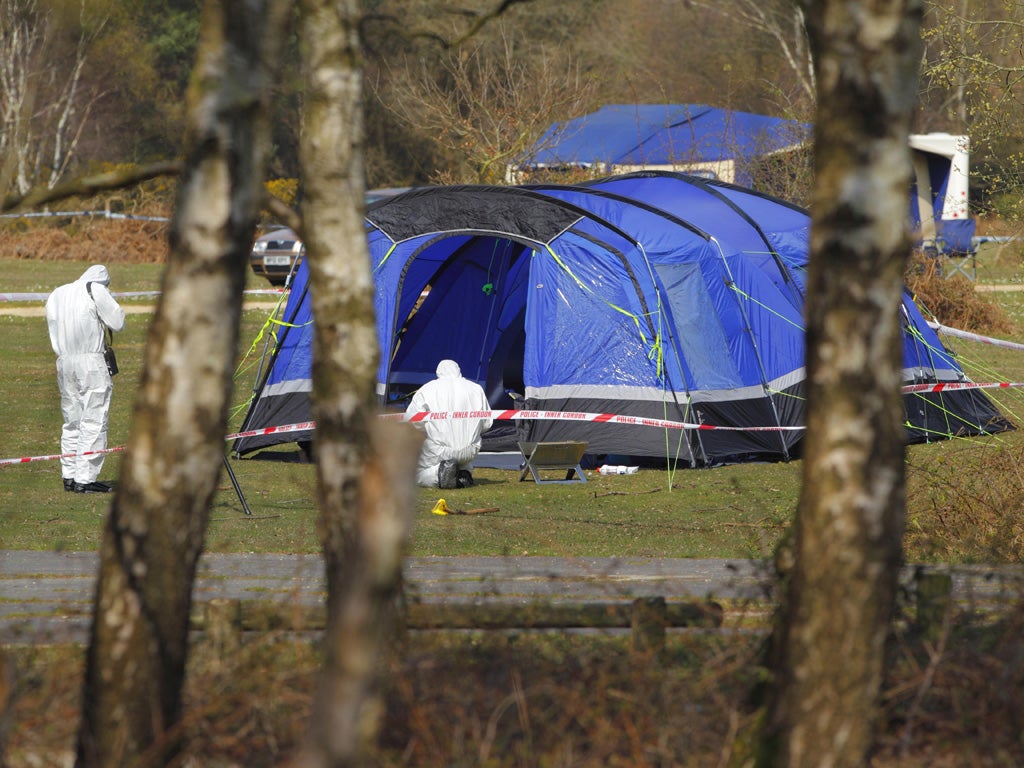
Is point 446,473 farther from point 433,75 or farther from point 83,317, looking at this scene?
point 433,75

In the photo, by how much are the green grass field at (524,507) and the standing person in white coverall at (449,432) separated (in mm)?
164

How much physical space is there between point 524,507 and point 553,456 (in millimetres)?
1328

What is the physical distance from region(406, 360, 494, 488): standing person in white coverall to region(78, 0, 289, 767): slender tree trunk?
26.0 feet

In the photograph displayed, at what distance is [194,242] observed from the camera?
4.57 meters

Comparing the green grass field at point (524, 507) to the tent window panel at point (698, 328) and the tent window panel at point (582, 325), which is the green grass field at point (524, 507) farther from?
the tent window panel at point (582, 325)

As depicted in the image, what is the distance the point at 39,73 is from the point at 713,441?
1013 cm

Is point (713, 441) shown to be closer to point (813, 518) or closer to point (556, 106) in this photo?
point (813, 518)

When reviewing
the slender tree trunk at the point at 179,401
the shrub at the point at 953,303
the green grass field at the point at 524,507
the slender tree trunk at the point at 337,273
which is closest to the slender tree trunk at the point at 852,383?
the slender tree trunk at the point at 337,273

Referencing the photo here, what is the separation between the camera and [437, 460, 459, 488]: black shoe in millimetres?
12742

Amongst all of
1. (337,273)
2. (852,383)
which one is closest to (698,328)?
(337,273)

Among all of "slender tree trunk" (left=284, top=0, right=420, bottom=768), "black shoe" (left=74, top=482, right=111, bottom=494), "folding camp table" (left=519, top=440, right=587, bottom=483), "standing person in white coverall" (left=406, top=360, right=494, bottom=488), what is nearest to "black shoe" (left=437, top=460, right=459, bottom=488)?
"standing person in white coverall" (left=406, top=360, right=494, bottom=488)

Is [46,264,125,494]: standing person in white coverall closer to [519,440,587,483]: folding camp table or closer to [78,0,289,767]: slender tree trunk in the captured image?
[519,440,587,483]: folding camp table

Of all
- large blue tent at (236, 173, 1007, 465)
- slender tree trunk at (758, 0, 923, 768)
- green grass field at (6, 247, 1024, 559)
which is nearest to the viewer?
slender tree trunk at (758, 0, 923, 768)

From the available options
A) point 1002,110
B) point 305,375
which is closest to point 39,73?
point 305,375
